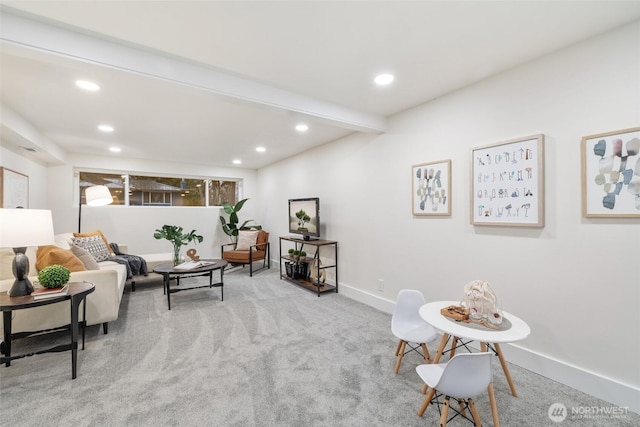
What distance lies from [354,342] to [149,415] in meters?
1.61

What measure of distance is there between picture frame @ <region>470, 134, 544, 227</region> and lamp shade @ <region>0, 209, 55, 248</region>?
3.42m

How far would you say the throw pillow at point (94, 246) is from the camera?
3.89m

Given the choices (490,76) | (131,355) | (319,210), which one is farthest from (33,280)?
(490,76)

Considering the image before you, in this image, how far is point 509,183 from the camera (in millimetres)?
2225

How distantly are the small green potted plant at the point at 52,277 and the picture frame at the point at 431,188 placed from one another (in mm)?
3189

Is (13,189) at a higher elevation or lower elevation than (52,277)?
higher

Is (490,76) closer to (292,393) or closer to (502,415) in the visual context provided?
(502,415)

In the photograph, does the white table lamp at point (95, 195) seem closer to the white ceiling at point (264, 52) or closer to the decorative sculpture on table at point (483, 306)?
the white ceiling at point (264, 52)

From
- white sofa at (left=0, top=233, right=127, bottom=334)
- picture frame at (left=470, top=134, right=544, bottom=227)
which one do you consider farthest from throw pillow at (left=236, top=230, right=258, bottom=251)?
picture frame at (left=470, top=134, right=544, bottom=227)

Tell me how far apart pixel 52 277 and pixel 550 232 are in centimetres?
374

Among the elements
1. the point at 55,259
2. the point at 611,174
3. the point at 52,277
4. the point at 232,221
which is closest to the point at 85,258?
the point at 55,259

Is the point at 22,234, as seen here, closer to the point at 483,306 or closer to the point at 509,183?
the point at 483,306

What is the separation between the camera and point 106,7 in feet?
5.03

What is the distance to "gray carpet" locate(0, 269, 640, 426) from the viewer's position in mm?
1647
